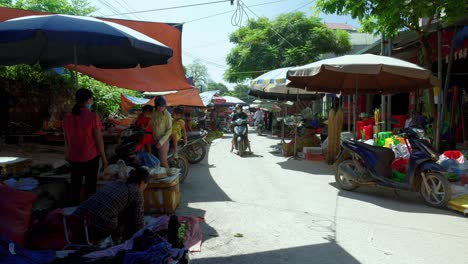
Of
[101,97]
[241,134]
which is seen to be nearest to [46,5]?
[101,97]

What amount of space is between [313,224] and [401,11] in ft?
16.4

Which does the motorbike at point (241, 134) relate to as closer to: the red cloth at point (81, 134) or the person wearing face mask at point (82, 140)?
the person wearing face mask at point (82, 140)

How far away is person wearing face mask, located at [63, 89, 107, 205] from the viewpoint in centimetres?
470

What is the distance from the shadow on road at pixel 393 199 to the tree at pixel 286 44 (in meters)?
17.1

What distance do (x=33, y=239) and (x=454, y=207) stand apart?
5.61 m

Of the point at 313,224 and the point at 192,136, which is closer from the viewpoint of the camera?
the point at 313,224

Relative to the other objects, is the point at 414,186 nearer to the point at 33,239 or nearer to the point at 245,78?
the point at 33,239

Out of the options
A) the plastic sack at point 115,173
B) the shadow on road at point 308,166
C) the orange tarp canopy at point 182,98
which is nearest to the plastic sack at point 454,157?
the shadow on road at point 308,166

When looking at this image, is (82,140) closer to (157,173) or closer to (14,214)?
(157,173)

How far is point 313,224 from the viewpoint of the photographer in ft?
16.5

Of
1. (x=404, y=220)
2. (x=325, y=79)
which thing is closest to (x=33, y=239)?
(x=404, y=220)

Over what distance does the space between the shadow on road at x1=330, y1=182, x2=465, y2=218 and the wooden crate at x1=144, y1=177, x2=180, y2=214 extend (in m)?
3.12

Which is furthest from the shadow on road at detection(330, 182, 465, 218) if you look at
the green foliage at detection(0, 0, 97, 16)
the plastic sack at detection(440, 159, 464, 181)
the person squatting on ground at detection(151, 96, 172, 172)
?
the green foliage at detection(0, 0, 97, 16)

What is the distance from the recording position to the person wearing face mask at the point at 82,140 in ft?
15.4
